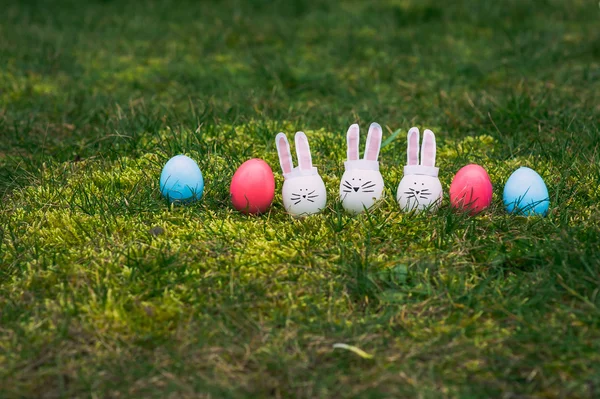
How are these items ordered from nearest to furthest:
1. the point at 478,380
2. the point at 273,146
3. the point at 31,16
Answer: the point at 478,380, the point at 273,146, the point at 31,16

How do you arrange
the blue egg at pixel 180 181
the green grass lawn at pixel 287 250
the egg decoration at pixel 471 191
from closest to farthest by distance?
the green grass lawn at pixel 287 250, the egg decoration at pixel 471 191, the blue egg at pixel 180 181

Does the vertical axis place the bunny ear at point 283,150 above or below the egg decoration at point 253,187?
above

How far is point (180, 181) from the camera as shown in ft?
11.8

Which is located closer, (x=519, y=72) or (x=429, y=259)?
(x=429, y=259)

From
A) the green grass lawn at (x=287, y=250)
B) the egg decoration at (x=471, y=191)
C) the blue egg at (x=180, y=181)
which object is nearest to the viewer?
the green grass lawn at (x=287, y=250)

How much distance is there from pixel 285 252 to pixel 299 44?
3.83m

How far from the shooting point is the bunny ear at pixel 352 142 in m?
3.47

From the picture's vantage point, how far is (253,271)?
3150 mm

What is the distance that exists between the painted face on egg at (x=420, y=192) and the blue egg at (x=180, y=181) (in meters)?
0.97

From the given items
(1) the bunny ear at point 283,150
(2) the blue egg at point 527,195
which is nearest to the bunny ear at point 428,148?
(2) the blue egg at point 527,195

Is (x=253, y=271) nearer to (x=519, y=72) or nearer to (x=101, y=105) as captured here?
(x=101, y=105)

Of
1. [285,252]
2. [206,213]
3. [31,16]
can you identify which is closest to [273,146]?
[206,213]

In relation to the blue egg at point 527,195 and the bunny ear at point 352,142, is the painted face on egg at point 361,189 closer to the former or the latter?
the bunny ear at point 352,142

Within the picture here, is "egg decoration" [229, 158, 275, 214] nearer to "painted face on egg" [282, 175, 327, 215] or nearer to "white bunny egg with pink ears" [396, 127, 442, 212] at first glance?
"painted face on egg" [282, 175, 327, 215]
